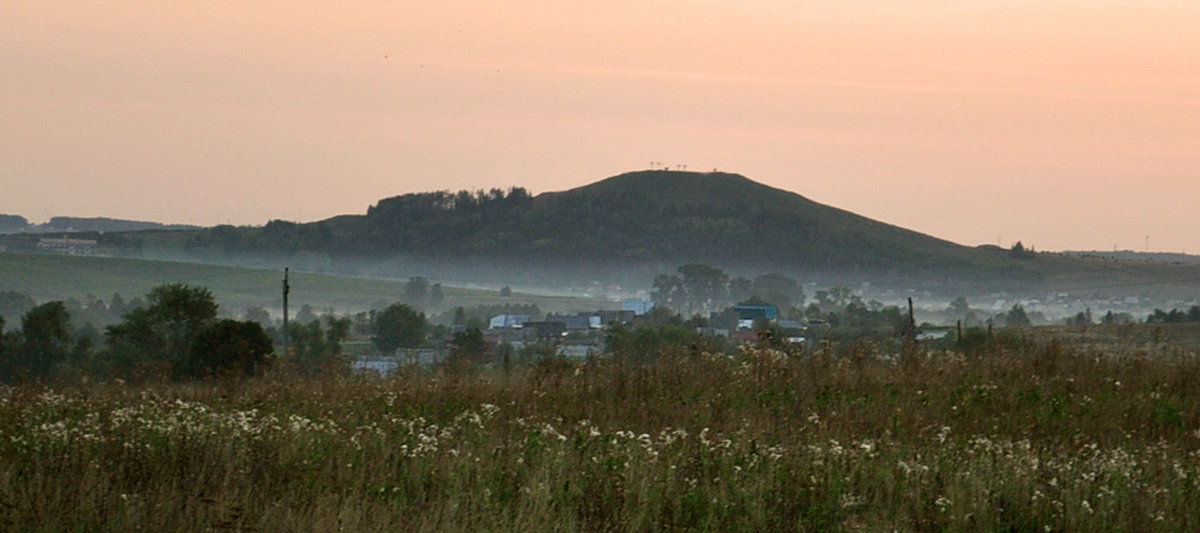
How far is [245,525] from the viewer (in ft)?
26.7

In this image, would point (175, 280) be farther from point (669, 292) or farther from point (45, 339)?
point (45, 339)

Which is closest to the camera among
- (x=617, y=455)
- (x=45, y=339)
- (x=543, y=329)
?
(x=617, y=455)

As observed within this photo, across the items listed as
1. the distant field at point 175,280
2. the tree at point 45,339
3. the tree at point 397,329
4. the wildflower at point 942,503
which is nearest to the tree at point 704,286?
the distant field at point 175,280

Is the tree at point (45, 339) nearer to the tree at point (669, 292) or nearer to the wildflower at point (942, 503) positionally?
the wildflower at point (942, 503)

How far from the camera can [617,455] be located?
10.3 m

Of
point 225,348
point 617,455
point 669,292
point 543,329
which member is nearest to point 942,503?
point 617,455

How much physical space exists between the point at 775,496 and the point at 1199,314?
75.0 m

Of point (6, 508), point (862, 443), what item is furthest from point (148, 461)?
point (862, 443)

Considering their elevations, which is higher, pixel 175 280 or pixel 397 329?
pixel 397 329

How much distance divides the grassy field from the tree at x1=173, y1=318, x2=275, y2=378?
1734cm

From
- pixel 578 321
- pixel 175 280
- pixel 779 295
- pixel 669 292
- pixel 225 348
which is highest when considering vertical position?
pixel 225 348

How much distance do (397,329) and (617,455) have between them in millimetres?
82758

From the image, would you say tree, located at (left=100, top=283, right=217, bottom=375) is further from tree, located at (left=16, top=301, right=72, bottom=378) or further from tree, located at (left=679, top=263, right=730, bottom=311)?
tree, located at (left=679, top=263, right=730, bottom=311)

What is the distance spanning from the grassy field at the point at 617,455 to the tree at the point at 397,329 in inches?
2792
